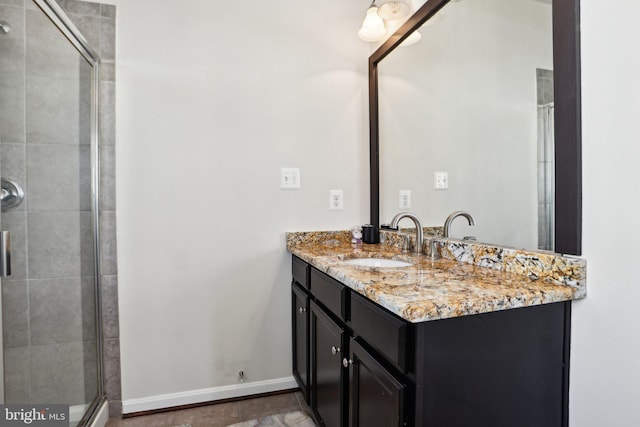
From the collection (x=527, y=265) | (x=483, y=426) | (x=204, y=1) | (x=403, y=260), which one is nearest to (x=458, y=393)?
(x=483, y=426)

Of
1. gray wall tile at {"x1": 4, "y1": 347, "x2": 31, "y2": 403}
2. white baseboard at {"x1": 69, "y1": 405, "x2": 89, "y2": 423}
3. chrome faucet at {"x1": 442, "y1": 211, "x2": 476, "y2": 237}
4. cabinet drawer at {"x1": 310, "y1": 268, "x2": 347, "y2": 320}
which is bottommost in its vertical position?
white baseboard at {"x1": 69, "y1": 405, "x2": 89, "y2": 423}

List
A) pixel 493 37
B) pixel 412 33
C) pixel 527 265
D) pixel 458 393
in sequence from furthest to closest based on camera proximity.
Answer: pixel 412 33, pixel 493 37, pixel 527 265, pixel 458 393

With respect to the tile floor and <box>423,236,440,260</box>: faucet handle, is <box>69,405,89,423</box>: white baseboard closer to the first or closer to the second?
the tile floor

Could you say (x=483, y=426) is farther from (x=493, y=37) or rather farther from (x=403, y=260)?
(x=493, y=37)

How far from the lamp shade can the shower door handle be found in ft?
6.04

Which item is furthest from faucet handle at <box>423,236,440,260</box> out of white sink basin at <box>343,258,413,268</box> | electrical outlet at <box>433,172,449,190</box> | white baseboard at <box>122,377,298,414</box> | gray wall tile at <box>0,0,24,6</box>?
gray wall tile at <box>0,0,24,6</box>

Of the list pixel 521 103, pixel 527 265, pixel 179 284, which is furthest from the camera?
pixel 179 284

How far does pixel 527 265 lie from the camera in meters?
1.04

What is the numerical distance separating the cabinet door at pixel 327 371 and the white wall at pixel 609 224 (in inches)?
27.5

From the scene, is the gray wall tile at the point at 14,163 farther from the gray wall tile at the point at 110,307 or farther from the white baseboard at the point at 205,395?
the white baseboard at the point at 205,395

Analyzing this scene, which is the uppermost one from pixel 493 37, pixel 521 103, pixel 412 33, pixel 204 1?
pixel 204 1

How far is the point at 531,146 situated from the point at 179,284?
5.65ft

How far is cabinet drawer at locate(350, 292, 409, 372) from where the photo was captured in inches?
31.6

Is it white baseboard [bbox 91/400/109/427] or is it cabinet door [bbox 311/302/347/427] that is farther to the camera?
white baseboard [bbox 91/400/109/427]
